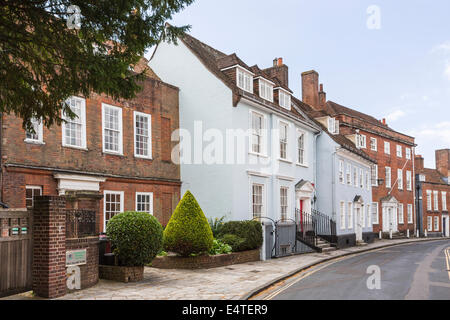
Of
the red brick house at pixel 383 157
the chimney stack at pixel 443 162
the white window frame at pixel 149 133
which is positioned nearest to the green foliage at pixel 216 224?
the white window frame at pixel 149 133

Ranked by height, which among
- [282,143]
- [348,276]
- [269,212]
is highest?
[282,143]

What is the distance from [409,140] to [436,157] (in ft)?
46.6

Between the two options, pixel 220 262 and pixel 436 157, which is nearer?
pixel 220 262

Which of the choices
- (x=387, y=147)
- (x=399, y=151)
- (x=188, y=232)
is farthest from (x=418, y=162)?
(x=188, y=232)

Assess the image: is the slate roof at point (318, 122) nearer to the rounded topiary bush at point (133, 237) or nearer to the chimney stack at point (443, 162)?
the rounded topiary bush at point (133, 237)

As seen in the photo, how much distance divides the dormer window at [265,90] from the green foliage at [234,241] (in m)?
8.47

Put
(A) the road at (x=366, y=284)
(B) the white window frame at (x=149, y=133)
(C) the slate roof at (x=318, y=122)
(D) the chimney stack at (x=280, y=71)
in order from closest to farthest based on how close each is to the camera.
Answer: (A) the road at (x=366, y=284) → (B) the white window frame at (x=149, y=133) → (C) the slate roof at (x=318, y=122) → (D) the chimney stack at (x=280, y=71)

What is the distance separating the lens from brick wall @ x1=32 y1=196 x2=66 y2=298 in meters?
8.84

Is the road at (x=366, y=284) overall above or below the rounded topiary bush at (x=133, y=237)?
below

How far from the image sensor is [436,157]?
56844mm

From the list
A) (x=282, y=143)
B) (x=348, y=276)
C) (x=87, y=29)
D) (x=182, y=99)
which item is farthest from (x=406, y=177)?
(x=87, y=29)

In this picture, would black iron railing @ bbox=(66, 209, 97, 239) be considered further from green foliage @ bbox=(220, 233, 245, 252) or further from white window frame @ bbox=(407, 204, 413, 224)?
white window frame @ bbox=(407, 204, 413, 224)

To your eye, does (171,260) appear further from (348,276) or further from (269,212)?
(269,212)

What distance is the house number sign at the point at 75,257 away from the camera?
31.2 ft
